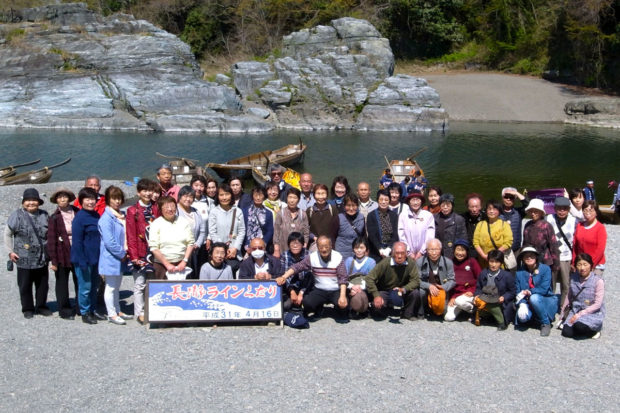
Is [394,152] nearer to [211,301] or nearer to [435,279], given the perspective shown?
[435,279]

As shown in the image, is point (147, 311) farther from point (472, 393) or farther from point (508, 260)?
point (508, 260)

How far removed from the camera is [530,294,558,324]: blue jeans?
27.5 ft

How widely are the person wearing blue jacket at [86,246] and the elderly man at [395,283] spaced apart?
12.2 ft

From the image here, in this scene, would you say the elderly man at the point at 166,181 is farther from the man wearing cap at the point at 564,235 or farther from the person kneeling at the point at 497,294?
the man wearing cap at the point at 564,235

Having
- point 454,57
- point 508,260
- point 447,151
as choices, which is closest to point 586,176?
point 447,151

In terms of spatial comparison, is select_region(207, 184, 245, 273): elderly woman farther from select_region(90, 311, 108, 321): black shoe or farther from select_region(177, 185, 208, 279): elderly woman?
select_region(90, 311, 108, 321): black shoe

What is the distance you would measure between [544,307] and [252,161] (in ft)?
70.0

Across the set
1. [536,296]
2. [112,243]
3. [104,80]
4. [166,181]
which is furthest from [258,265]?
[104,80]

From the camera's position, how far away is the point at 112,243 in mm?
8062

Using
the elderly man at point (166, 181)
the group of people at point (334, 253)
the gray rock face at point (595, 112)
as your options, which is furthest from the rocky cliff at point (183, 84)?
the group of people at point (334, 253)

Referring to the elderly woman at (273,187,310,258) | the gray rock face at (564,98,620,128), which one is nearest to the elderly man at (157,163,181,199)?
the elderly woman at (273,187,310,258)

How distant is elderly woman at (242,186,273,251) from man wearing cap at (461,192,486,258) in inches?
119

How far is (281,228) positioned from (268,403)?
3410mm

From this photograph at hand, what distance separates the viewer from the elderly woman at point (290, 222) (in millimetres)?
9234
